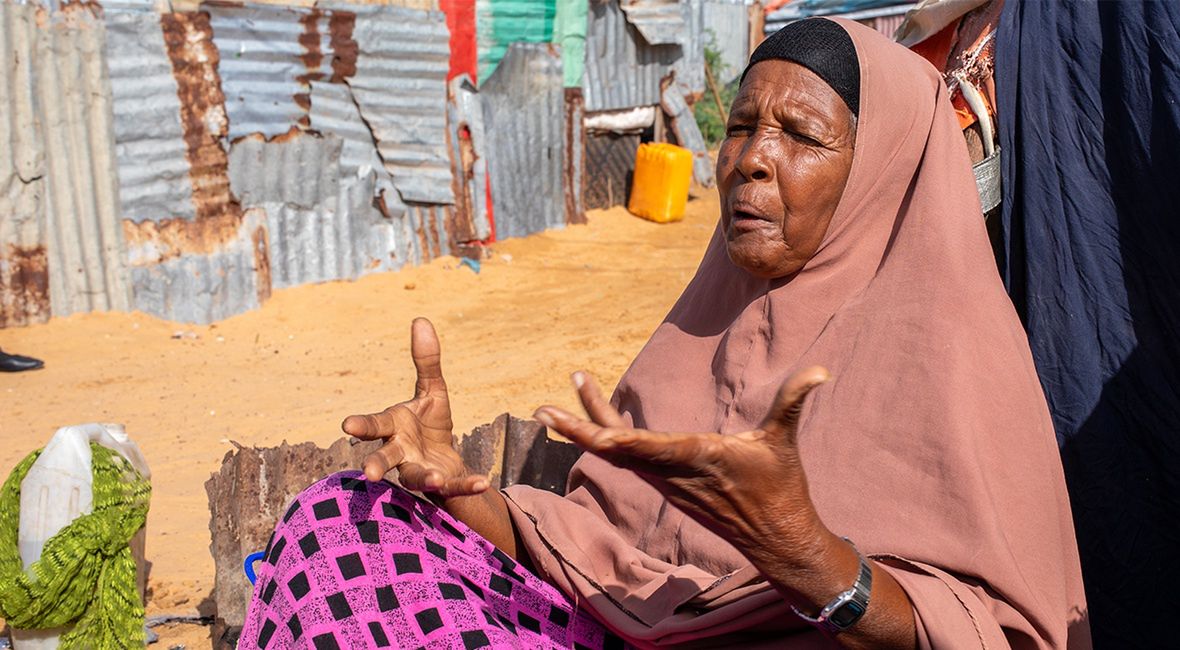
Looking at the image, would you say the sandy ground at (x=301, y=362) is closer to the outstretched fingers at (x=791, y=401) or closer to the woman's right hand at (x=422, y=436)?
the woman's right hand at (x=422, y=436)

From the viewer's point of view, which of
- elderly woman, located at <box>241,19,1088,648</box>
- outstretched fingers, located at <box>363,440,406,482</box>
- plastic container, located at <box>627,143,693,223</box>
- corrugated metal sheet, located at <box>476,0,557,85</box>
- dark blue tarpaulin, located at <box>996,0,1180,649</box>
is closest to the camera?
elderly woman, located at <box>241,19,1088,648</box>

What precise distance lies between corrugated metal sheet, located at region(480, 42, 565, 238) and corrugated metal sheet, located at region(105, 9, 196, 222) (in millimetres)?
3196

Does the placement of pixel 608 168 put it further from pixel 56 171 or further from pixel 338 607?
pixel 338 607

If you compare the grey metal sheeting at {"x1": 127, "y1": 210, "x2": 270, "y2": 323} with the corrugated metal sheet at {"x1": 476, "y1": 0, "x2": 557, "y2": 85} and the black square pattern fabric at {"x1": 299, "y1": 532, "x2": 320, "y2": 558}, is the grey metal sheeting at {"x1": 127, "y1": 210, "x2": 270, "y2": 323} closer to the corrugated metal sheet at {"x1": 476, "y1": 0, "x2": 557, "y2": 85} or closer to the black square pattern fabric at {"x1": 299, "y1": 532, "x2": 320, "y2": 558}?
the corrugated metal sheet at {"x1": 476, "y1": 0, "x2": 557, "y2": 85}

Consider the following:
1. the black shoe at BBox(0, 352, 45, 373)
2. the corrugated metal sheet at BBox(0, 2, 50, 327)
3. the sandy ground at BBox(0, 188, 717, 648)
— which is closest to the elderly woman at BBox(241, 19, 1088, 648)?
the sandy ground at BBox(0, 188, 717, 648)

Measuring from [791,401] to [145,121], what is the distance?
7139 mm

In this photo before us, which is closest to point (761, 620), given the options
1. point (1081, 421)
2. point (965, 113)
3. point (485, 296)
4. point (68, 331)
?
point (1081, 421)

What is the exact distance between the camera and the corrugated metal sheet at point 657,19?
12.3 metres

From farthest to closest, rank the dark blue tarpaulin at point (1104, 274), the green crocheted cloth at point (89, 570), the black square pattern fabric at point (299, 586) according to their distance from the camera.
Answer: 1. the green crocheted cloth at point (89, 570)
2. the dark blue tarpaulin at point (1104, 274)
3. the black square pattern fabric at point (299, 586)

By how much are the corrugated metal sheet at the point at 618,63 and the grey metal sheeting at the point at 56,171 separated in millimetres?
5383

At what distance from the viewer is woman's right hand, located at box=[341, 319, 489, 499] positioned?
7.49 feet

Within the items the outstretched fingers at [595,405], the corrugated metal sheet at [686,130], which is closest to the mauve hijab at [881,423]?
the outstretched fingers at [595,405]

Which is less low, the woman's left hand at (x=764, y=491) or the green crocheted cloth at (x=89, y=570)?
the woman's left hand at (x=764, y=491)

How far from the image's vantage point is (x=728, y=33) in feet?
56.3
